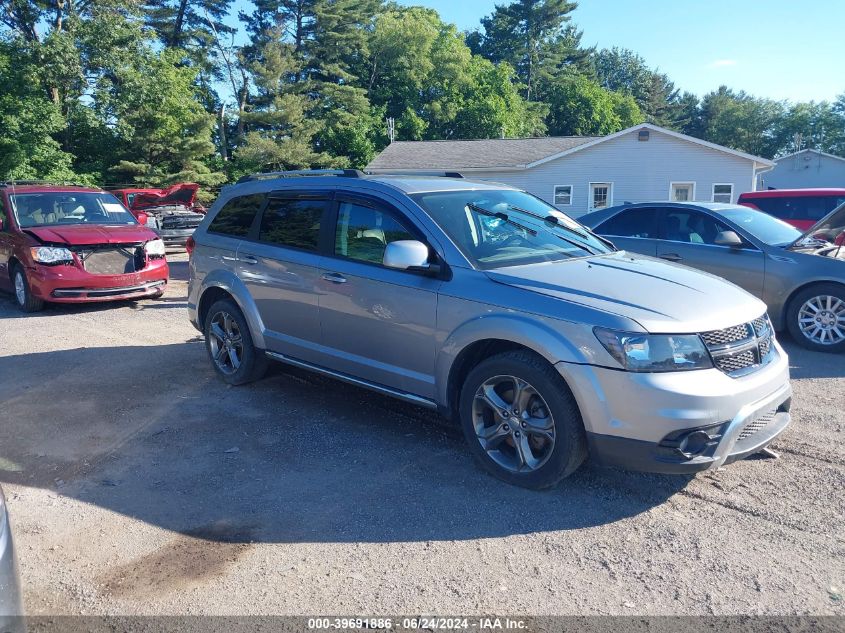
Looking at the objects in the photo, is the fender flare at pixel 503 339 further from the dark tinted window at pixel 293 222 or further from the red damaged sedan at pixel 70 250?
the red damaged sedan at pixel 70 250

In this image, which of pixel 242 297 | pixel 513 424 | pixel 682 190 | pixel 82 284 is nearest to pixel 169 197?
pixel 82 284

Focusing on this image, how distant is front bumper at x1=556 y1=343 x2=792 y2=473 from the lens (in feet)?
11.8

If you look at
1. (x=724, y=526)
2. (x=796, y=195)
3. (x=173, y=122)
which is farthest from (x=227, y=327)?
(x=173, y=122)

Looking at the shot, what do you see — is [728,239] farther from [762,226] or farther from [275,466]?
[275,466]

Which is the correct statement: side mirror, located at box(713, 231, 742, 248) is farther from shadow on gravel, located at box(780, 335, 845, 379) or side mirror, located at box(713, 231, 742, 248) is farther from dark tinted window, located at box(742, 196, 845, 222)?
dark tinted window, located at box(742, 196, 845, 222)

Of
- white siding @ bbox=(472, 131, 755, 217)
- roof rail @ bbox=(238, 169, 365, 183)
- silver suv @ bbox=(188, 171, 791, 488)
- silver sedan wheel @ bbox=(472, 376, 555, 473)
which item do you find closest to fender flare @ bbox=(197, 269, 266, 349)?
silver suv @ bbox=(188, 171, 791, 488)

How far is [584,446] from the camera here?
12.7 ft

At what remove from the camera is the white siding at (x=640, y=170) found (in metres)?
27.5

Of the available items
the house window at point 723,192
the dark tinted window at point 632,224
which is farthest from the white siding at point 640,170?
the dark tinted window at point 632,224

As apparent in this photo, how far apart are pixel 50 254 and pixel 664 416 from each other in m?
8.79

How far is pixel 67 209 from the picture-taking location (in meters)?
10.7

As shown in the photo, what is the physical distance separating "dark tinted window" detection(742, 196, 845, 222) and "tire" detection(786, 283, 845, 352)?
8892 millimetres

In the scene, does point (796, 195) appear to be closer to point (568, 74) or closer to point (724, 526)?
point (724, 526)

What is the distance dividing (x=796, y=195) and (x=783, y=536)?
47.9 ft
